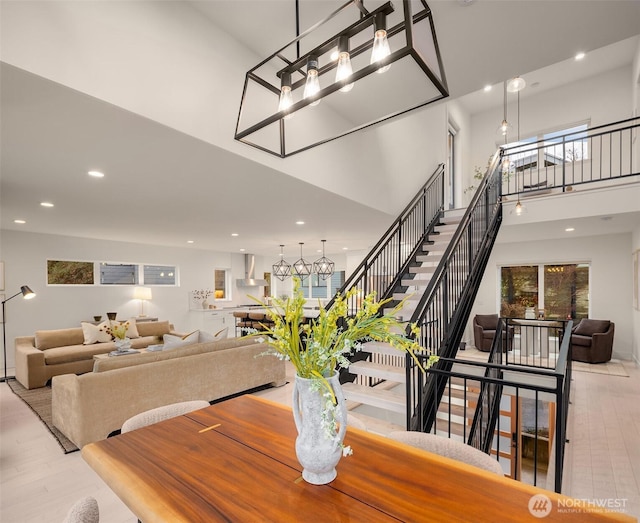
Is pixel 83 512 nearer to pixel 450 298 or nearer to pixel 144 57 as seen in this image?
pixel 144 57

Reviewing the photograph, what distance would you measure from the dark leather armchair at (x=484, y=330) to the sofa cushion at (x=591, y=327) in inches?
50.2

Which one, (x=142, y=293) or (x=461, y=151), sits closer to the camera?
(x=142, y=293)

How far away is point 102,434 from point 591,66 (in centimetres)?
1052

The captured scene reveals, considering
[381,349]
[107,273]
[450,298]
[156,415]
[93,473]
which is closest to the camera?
[156,415]

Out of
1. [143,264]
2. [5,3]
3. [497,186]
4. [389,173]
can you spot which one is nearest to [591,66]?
[497,186]

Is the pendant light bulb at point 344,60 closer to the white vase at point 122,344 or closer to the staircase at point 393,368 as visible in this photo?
the staircase at point 393,368

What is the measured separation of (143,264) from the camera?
8.61 m

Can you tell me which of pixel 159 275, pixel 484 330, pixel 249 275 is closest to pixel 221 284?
pixel 249 275

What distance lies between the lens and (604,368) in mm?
6430

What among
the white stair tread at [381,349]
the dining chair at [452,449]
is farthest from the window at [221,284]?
the dining chair at [452,449]

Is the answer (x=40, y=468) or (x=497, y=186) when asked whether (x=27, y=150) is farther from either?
(x=497, y=186)

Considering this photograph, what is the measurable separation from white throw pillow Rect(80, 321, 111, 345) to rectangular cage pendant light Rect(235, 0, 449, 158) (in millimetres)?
5352

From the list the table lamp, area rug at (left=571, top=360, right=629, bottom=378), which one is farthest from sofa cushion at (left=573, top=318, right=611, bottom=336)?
the table lamp

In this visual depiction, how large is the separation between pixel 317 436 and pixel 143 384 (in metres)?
3.08
